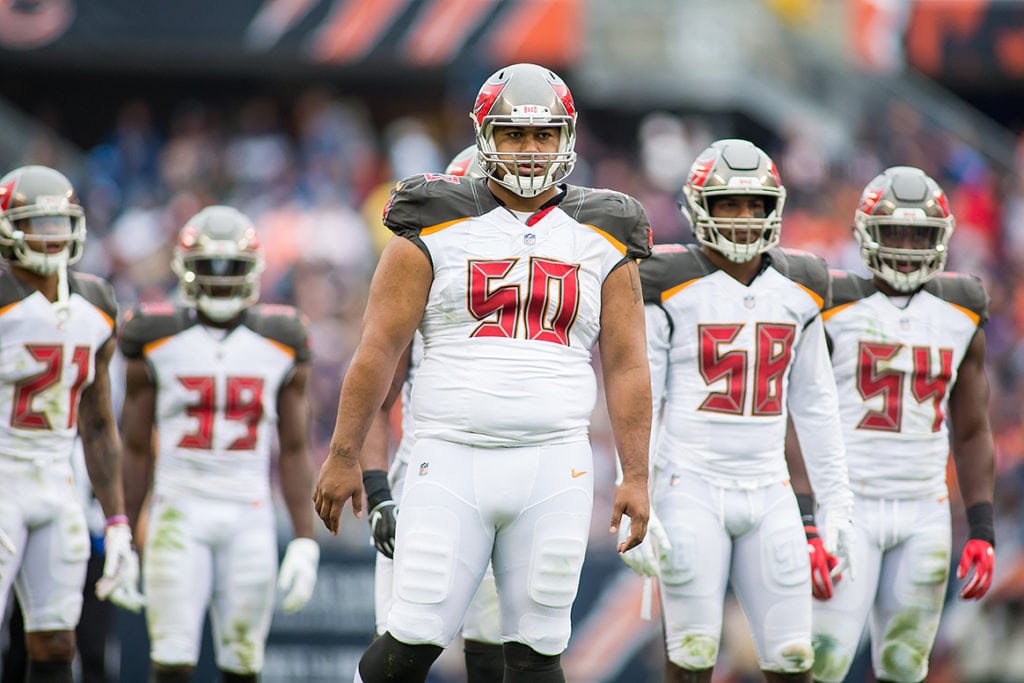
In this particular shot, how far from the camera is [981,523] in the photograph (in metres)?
6.37

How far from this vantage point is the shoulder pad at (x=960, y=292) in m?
6.30

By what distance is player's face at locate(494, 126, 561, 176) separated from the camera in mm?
4605

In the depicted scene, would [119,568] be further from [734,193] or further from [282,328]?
[734,193]

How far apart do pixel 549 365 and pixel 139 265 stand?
387 inches

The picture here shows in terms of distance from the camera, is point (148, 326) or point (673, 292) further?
point (148, 326)

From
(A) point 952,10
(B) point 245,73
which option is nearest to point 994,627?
(A) point 952,10

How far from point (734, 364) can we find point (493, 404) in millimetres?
1479

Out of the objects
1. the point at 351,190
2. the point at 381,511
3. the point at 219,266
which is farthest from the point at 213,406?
the point at 351,190

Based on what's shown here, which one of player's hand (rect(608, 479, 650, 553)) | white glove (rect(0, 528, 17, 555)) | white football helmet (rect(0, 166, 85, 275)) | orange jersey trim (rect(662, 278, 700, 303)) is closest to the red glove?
orange jersey trim (rect(662, 278, 700, 303))

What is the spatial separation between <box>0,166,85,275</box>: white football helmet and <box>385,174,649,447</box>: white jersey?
2.11 meters

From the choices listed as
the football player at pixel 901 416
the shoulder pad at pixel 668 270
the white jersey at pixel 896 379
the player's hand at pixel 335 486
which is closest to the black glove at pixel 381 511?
the player's hand at pixel 335 486

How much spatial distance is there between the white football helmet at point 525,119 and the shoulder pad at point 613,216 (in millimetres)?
98

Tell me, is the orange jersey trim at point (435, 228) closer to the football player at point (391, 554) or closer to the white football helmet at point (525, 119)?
the white football helmet at point (525, 119)

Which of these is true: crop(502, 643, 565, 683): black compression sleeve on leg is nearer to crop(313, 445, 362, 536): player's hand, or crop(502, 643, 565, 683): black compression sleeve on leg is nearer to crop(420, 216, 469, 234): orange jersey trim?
crop(313, 445, 362, 536): player's hand
